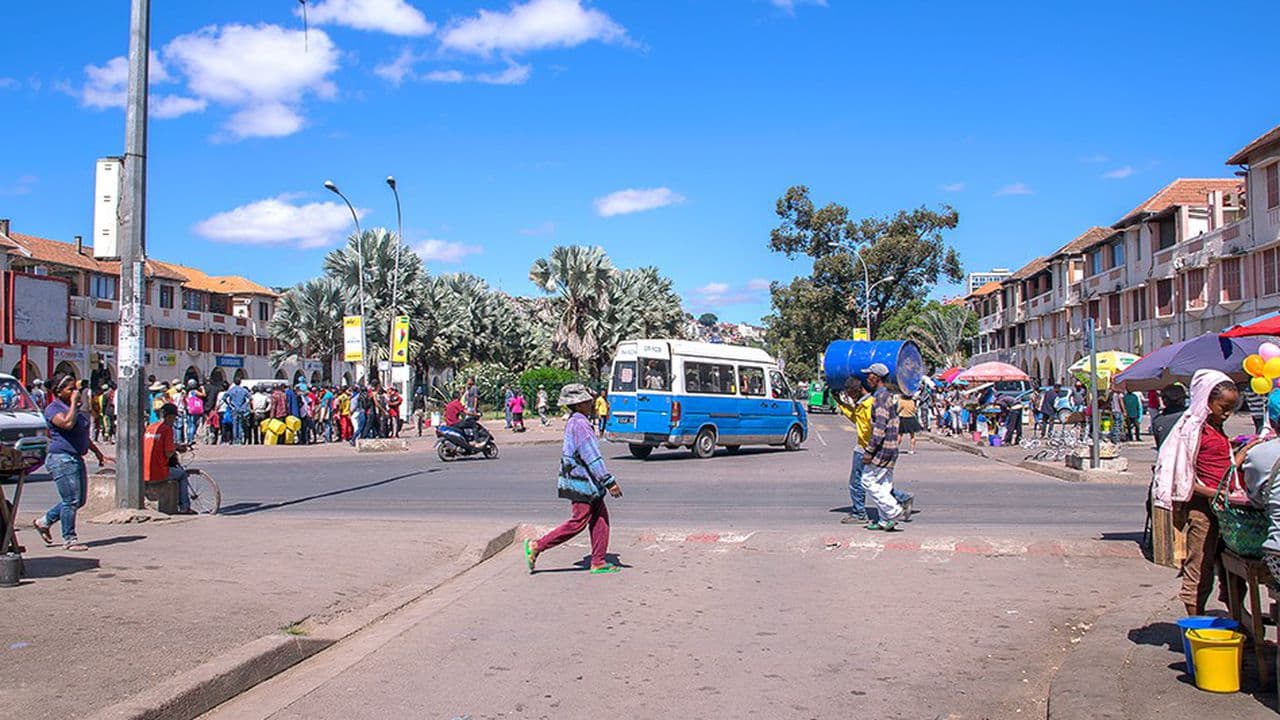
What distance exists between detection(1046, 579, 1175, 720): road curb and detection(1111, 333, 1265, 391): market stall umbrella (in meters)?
4.75

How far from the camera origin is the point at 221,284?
84188 millimetres

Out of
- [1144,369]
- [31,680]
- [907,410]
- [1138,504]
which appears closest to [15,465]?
[31,680]

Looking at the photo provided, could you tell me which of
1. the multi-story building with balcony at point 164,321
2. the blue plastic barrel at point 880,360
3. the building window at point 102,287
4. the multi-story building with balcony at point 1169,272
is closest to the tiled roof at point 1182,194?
the multi-story building with balcony at point 1169,272

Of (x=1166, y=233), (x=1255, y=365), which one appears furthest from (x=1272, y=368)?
(x=1166, y=233)

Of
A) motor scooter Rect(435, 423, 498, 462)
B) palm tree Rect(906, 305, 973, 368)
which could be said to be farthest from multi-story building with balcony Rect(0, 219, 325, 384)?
palm tree Rect(906, 305, 973, 368)

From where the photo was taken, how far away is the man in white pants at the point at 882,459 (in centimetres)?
1187

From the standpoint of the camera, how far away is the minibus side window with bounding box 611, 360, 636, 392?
24297 mm

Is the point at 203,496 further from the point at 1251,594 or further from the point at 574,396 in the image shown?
the point at 1251,594

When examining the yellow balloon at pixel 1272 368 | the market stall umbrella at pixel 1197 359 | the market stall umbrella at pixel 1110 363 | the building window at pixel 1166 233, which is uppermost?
the building window at pixel 1166 233

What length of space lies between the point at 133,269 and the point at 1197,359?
11.6 meters

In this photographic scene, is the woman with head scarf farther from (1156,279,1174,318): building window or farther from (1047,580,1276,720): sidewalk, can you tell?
(1156,279,1174,318): building window

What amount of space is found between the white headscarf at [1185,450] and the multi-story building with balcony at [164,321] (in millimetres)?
43656

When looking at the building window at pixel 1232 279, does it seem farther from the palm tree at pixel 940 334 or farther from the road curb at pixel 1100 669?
the palm tree at pixel 940 334

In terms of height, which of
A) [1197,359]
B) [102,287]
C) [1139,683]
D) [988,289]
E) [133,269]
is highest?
[988,289]
